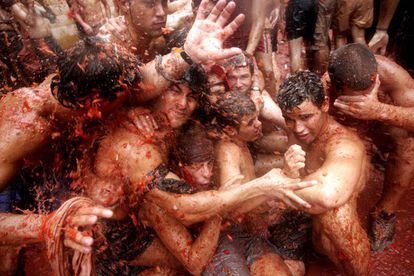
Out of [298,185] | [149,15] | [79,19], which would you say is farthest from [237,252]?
[79,19]

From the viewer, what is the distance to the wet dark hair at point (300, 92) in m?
3.20

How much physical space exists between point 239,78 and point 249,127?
0.68m

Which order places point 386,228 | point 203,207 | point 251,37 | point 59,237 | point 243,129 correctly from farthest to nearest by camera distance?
point 251,37 < point 386,228 < point 243,129 < point 203,207 < point 59,237

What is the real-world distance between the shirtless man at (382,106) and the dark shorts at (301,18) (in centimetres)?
242

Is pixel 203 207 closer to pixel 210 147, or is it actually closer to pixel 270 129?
pixel 210 147

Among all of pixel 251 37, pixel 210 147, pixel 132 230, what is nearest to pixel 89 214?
pixel 132 230

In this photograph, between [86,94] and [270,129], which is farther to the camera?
[270,129]

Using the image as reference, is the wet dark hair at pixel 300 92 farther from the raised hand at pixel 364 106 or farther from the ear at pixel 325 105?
the raised hand at pixel 364 106

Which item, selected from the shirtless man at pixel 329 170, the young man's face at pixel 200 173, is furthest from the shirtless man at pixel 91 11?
the shirtless man at pixel 329 170

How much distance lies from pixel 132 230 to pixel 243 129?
149 centimetres

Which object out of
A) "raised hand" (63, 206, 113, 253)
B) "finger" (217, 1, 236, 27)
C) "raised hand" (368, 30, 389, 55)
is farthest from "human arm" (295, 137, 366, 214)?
"raised hand" (368, 30, 389, 55)

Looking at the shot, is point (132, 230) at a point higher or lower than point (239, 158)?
lower

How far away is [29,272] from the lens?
407cm

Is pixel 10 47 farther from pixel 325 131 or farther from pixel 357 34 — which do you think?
pixel 357 34
